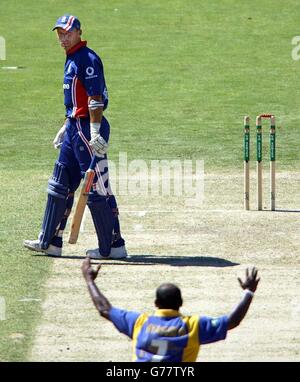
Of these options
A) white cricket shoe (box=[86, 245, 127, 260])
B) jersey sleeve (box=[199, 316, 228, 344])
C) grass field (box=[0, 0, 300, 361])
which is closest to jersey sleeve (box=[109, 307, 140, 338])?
jersey sleeve (box=[199, 316, 228, 344])

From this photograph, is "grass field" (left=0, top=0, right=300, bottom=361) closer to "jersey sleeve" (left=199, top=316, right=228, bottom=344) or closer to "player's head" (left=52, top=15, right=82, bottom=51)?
"jersey sleeve" (left=199, top=316, right=228, bottom=344)

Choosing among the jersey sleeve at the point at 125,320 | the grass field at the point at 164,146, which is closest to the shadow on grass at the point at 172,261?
the grass field at the point at 164,146

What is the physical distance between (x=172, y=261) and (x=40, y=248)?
4.94ft

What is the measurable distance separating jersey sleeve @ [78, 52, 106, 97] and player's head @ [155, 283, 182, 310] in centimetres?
556

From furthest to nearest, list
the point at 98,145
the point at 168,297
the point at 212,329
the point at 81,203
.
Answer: the point at 81,203 < the point at 98,145 < the point at 212,329 < the point at 168,297

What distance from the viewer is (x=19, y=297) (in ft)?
43.4

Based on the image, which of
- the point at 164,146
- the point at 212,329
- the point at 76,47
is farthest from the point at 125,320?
the point at 164,146

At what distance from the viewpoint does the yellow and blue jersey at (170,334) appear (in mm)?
9133

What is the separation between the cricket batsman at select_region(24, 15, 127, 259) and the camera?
14.4 m

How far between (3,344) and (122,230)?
15.9 feet

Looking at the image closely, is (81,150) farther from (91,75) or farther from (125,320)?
(125,320)

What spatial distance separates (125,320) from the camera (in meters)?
9.30

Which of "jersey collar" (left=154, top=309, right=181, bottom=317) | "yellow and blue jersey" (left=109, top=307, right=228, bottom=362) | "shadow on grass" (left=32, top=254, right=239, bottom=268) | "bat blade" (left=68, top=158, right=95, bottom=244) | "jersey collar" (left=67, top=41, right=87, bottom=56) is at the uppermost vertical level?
"jersey collar" (left=67, top=41, right=87, bottom=56)
